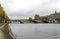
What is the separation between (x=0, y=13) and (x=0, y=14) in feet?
2.83

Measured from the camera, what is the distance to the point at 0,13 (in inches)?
3300

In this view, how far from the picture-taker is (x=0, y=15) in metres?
85.4

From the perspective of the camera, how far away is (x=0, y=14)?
84.6m

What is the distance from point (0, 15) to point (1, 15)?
140 centimetres

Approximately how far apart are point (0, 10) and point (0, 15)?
2.68 meters

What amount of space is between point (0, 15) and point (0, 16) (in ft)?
1.65

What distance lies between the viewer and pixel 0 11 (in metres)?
83.1

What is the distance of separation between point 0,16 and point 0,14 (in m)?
1.42

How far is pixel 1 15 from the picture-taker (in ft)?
285

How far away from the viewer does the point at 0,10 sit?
83812mm

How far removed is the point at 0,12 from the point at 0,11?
0.54 meters

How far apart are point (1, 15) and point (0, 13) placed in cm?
310
